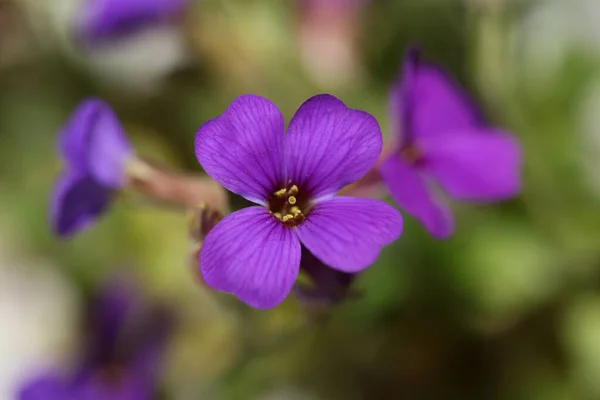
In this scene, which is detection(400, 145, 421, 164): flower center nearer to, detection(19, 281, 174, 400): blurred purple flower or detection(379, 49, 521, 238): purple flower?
detection(379, 49, 521, 238): purple flower

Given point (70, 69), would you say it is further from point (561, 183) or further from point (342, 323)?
point (561, 183)

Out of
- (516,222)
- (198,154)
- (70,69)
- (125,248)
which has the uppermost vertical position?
(198,154)

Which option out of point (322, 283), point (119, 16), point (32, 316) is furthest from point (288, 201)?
point (32, 316)

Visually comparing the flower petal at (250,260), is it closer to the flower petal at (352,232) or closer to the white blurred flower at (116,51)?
the flower petal at (352,232)

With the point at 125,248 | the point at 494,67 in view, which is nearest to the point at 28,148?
the point at 125,248

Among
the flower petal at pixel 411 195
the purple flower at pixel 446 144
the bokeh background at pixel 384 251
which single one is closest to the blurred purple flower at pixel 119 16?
the bokeh background at pixel 384 251

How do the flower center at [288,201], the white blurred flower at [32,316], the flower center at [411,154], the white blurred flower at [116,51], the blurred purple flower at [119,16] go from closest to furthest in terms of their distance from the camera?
1. the flower center at [288,201]
2. the flower center at [411,154]
3. the blurred purple flower at [119,16]
4. the white blurred flower at [32,316]
5. the white blurred flower at [116,51]

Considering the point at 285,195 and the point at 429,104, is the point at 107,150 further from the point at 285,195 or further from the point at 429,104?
the point at 429,104
